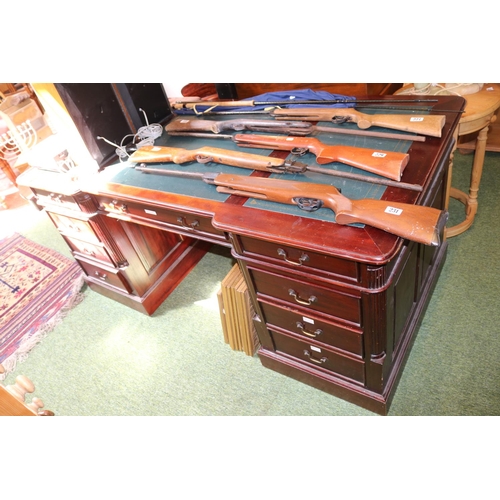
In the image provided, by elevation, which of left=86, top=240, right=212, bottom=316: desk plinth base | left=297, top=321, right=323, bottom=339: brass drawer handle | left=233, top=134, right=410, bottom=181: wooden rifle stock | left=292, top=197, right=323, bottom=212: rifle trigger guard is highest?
left=233, top=134, right=410, bottom=181: wooden rifle stock

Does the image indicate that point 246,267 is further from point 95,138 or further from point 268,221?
point 95,138

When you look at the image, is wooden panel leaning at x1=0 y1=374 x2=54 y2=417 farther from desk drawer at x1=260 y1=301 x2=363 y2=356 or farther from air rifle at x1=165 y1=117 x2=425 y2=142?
air rifle at x1=165 y1=117 x2=425 y2=142

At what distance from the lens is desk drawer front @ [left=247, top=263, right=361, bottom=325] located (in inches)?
57.7

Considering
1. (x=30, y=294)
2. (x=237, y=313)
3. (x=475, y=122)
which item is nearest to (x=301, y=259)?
(x=237, y=313)

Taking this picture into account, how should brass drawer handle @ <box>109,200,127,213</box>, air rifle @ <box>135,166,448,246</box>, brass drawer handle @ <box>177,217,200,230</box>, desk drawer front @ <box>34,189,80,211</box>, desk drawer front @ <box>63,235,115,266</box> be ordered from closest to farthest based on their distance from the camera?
air rifle @ <box>135,166,448,246</box> → brass drawer handle @ <box>177,217,200,230</box> → brass drawer handle @ <box>109,200,127,213</box> → desk drawer front @ <box>34,189,80,211</box> → desk drawer front @ <box>63,235,115,266</box>

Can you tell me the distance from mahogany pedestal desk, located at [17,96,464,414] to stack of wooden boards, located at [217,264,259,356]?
13cm

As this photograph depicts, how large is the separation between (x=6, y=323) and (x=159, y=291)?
3.69 feet

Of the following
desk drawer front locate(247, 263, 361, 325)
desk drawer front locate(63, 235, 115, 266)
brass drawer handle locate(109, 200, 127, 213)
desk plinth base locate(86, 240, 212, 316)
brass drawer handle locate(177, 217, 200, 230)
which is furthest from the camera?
desk plinth base locate(86, 240, 212, 316)

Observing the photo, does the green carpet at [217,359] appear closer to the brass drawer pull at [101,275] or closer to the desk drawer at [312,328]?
the brass drawer pull at [101,275]

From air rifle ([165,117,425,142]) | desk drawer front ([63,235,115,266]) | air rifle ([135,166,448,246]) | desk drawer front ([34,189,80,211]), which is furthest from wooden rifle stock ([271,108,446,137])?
desk drawer front ([63,235,115,266])

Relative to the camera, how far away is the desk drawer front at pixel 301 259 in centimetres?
133

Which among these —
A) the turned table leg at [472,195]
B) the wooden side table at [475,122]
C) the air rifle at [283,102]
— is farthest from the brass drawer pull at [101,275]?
the turned table leg at [472,195]

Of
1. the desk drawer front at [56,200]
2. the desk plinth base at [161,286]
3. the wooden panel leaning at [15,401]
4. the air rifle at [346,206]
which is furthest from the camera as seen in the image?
the desk plinth base at [161,286]

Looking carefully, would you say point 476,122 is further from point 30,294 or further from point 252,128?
point 30,294
